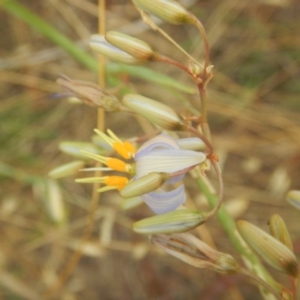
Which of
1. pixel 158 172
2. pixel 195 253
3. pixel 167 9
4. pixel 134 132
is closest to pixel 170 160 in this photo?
pixel 158 172

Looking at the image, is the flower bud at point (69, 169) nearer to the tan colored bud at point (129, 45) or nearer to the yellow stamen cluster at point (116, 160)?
the yellow stamen cluster at point (116, 160)

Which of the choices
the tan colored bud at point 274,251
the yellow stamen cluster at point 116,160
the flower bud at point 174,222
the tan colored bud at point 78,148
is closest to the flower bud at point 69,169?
the tan colored bud at point 78,148

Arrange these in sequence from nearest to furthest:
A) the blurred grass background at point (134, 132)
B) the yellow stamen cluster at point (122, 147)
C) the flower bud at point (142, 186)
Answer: the flower bud at point (142, 186)
the yellow stamen cluster at point (122, 147)
the blurred grass background at point (134, 132)

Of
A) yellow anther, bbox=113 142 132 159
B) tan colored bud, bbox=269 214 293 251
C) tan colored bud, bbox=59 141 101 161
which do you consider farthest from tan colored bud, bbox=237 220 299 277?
tan colored bud, bbox=59 141 101 161

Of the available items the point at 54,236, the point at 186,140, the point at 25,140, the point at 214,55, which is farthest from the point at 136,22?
the point at 186,140

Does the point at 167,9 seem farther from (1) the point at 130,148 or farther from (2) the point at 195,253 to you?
(2) the point at 195,253

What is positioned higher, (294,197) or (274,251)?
(294,197)

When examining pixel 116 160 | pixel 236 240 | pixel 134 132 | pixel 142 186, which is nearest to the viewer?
pixel 142 186

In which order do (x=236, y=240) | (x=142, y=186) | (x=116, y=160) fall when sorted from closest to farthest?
(x=142, y=186) < (x=116, y=160) < (x=236, y=240)
